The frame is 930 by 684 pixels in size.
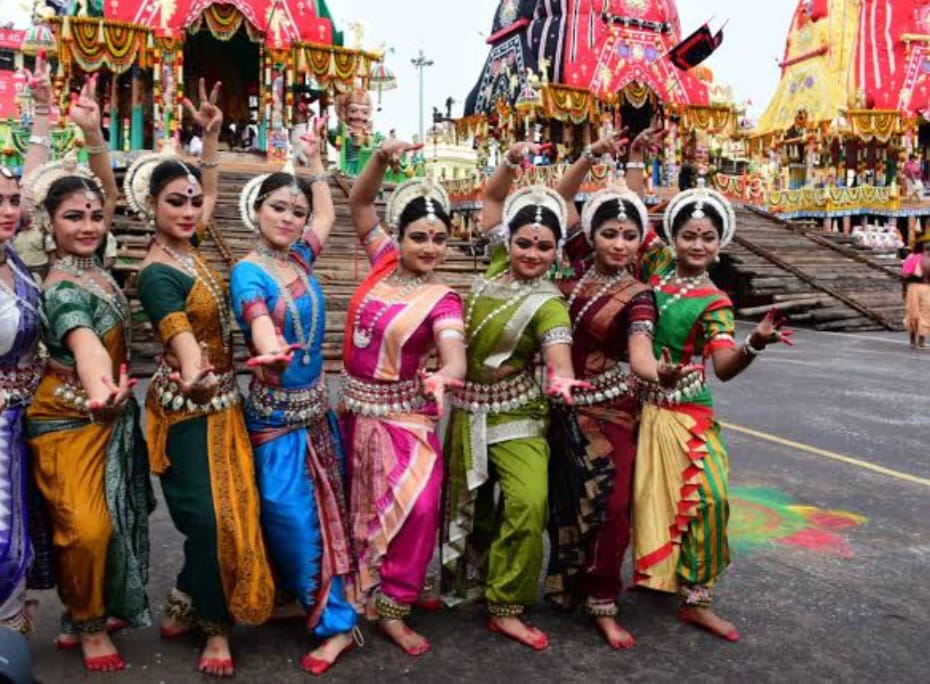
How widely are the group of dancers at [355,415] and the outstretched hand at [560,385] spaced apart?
1.0 inches

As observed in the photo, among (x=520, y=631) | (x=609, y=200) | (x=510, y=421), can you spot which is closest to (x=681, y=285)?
(x=609, y=200)

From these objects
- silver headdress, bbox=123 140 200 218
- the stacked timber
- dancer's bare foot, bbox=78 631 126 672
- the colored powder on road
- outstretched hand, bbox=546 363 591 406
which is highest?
silver headdress, bbox=123 140 200 218

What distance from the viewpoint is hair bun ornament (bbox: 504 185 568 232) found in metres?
3.65

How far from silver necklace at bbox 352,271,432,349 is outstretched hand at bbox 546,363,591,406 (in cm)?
63

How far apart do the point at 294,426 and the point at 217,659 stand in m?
0.87

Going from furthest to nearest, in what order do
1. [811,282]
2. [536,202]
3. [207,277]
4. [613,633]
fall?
[811,282], [536,202], [613,633], [207,277]

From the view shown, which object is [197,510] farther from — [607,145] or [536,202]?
[607,145]

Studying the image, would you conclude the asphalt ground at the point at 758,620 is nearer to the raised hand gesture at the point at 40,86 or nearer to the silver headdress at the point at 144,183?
the silver headdress at the point at 144,183

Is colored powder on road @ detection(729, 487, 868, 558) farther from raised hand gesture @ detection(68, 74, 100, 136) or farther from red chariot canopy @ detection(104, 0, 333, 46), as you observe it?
red chariot canopy @ detection(104, 0, 333, 46)

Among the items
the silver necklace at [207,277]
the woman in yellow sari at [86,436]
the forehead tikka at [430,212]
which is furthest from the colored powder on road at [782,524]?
the woman in yellow sari at [86,436]

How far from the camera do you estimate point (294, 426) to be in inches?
135

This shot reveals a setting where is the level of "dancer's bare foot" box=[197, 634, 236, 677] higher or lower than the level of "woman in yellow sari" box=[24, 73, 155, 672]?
lower

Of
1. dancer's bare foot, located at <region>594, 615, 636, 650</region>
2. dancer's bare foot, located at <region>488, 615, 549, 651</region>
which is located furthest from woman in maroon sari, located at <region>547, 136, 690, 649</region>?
dancer's bare foot, located at <region>488, 615, 549, 651</region>

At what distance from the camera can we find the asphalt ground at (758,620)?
129 inches
